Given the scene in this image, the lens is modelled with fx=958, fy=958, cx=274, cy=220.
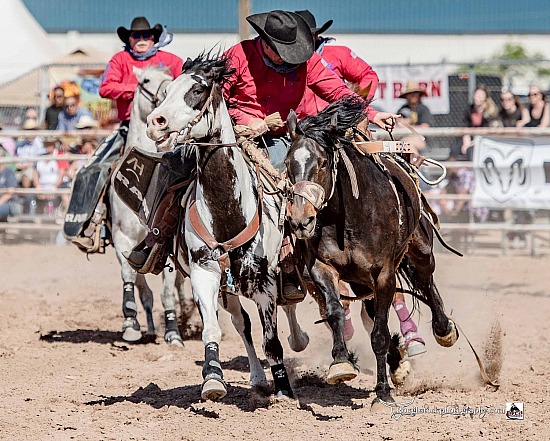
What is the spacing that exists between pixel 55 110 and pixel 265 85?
8.40 m

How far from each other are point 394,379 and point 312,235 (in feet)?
4.74

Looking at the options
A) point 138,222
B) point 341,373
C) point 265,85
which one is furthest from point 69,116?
point 341,373

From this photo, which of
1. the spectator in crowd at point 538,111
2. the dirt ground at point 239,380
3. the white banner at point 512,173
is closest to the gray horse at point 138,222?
the dirt ground at point 239,380

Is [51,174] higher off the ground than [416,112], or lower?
lower

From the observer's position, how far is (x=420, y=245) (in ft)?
19.9

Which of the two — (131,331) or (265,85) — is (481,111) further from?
(265,85)

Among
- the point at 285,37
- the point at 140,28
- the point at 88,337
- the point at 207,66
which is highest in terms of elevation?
the point at 140,28

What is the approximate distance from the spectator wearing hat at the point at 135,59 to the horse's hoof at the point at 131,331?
1662mm

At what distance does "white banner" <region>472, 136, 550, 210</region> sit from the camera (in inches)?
460

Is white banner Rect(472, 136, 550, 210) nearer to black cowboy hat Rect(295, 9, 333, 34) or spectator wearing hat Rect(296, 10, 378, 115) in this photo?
spectator wearing hat Rect(296, 10, 378, 115)

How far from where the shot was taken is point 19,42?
18.1 meters

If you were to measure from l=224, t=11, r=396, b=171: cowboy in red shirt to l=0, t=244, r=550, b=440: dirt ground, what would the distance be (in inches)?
60.7

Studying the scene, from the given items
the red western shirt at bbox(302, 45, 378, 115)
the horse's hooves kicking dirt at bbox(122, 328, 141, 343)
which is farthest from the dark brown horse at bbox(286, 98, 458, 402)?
the horse's hooves kicking dirt at bbox(122, 328, 141, 343)

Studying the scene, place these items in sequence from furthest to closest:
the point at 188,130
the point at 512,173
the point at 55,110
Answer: the point at 55,110
the point at 512,173
the point at 188,130
